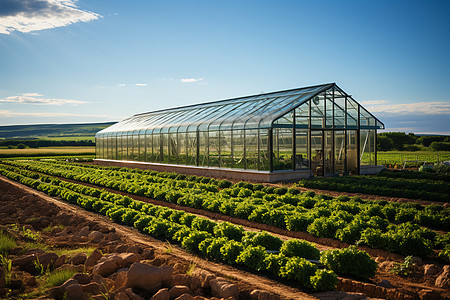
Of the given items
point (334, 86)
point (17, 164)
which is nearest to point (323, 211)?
point (334, 86)

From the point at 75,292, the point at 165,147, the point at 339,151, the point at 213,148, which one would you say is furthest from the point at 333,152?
the point at 75,292

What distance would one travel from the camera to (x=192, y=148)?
28375 millimetres

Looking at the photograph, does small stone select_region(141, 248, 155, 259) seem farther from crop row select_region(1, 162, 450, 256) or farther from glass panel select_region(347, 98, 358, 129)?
glass panel select_region(347, 98, 358, 129)

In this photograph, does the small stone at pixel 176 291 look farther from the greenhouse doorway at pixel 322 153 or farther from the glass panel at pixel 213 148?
the glass panel at pixel 213 148

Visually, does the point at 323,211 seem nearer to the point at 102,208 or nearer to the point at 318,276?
the point at 318,276

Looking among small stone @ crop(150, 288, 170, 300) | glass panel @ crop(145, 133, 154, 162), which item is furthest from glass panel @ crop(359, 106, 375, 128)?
small stone @ crop(150, 288, 170, 300)

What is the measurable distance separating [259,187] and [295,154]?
21.5ft

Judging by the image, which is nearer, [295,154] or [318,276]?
[318,276]

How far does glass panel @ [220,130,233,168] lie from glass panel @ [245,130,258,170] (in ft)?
5.13

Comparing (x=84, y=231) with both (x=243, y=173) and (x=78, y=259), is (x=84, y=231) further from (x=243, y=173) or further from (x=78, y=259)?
(x=243, y=173)

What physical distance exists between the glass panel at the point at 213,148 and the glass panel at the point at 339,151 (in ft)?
27.6

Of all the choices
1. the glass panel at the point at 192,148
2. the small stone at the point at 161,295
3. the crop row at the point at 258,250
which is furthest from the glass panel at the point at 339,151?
the small stone at the point at 161,295

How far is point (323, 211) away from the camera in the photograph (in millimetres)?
11383

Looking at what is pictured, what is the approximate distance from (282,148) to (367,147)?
8.05 meters
